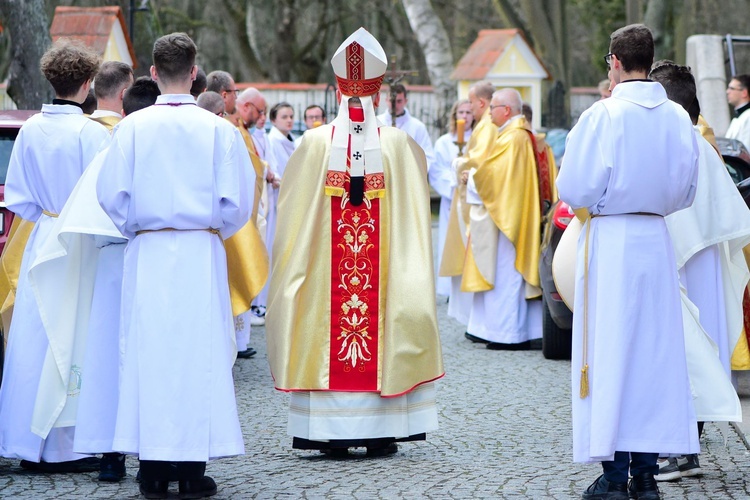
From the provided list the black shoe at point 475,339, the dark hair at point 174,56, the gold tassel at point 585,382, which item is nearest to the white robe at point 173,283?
the dark hair at point 174,56

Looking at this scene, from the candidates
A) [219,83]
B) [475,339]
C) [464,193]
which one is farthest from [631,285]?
[464,193]

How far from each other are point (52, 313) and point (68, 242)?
1.10 feet

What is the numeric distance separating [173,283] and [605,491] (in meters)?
1.97

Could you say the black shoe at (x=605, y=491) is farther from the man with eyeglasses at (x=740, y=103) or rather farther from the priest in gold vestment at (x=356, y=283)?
the man with eyeglasses at (x=740, y=103)

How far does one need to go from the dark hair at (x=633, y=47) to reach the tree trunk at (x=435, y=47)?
21543mm

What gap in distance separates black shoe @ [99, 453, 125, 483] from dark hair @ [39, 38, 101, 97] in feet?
5.67

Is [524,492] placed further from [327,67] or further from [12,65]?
[327,67]

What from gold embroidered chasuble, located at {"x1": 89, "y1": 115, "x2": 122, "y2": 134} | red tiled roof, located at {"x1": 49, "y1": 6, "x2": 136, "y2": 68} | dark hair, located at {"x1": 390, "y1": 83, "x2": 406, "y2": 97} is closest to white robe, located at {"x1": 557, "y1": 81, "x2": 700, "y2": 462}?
gold embroidered chasuble, located at {"x1": 89, "y1": 115, "x2": 122, "y2": 134}

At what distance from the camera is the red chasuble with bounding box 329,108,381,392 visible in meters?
6.49

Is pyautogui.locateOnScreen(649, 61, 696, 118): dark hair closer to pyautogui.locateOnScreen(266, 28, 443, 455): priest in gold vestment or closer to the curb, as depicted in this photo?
pyautogui.locateOnScreen(266, 28, 443, 455): priest in gold vestment

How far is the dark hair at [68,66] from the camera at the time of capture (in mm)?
6180

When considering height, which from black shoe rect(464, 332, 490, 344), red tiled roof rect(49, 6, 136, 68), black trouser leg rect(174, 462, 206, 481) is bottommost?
black trouser leg rect(174, 462, 206, 481)

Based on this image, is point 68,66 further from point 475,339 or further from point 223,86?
point 475,339

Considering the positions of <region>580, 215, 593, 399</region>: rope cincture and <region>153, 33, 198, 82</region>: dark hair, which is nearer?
<region>580, 215, 593, 399</region>: rope cincture
